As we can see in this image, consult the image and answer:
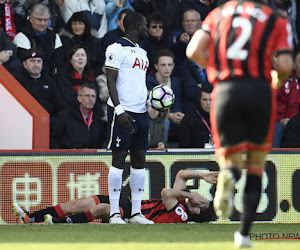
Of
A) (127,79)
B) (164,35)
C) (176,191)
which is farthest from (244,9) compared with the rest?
(164,35)

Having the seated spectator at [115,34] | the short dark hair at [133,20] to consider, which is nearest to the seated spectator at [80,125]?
the seated spectator at [115,34]

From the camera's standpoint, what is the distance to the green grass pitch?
287 inches

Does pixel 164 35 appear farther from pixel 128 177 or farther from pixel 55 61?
pixel 128 177

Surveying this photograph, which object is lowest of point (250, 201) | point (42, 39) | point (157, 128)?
point (250, 201)

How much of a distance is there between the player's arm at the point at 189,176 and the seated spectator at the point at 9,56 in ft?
11.3

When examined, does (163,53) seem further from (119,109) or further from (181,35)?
(119,109)

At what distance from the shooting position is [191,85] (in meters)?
13.1

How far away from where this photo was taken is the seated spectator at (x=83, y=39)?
43.4 feet

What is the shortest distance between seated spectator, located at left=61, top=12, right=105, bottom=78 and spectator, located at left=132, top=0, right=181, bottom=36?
4.24 feet

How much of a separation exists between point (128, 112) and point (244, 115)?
3134mm

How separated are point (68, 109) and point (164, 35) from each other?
2.83 m

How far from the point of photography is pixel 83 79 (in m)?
12.8

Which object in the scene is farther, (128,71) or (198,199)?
(198,199)

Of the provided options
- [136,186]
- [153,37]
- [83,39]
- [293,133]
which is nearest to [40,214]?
[136,186]
